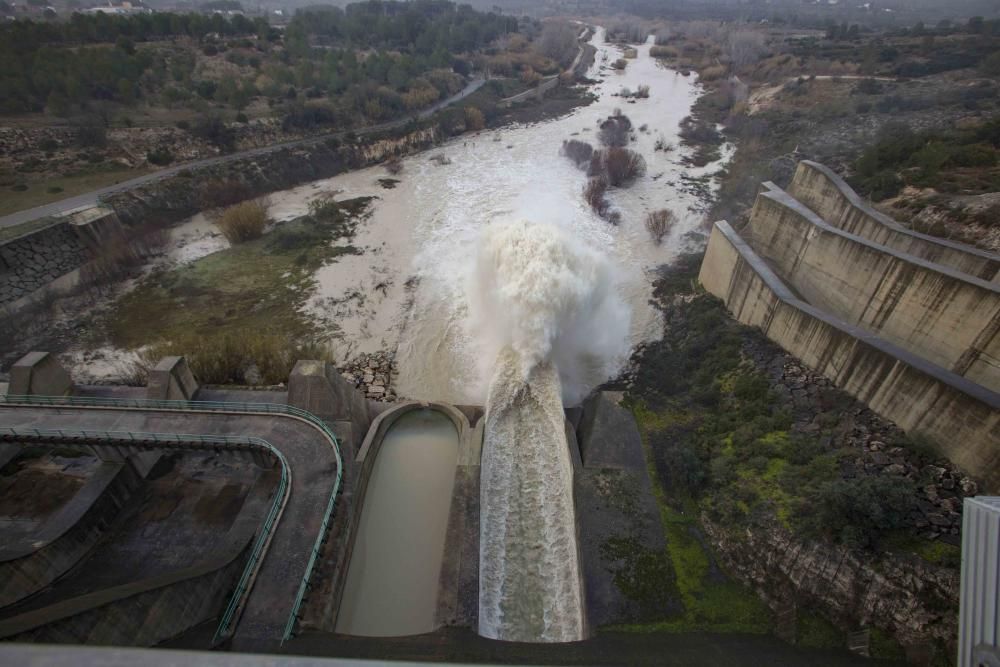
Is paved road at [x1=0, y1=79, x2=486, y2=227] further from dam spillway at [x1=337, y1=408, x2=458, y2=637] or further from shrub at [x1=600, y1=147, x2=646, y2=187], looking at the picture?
dam spillway at [x1=337, y1=408, x2=458, y2=637]

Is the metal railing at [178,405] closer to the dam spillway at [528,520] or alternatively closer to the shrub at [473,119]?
the dam spillway at [528,520]

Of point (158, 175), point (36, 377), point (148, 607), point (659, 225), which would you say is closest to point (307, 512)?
point (148, 607)

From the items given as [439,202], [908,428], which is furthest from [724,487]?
[439,202]

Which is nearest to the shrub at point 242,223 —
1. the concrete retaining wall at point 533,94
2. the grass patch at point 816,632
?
the grass patch at point 816,632

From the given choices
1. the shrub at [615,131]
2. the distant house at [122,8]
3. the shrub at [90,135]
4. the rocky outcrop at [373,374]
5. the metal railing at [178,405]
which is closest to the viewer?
the metal railing at [178,405]

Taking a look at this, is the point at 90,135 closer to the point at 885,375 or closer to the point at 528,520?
the point at 528,520

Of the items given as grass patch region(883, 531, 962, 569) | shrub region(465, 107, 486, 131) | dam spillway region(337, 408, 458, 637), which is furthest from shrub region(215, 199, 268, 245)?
grass patch region(883, 531, 962, 569)
